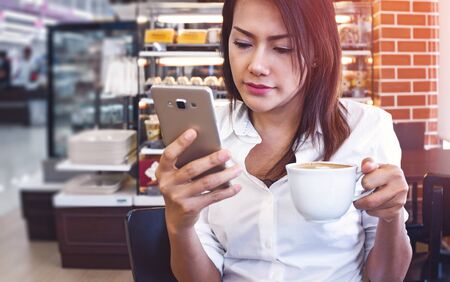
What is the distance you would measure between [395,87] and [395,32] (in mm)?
207

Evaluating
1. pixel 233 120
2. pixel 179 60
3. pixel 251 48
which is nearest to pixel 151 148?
pixel 179 60

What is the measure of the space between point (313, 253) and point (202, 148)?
0.38 m

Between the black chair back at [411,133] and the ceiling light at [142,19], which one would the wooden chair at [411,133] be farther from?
the ceiling light at [142,19]

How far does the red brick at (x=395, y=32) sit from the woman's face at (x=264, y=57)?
3.79ft

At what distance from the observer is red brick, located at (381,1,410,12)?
1853 millimetres

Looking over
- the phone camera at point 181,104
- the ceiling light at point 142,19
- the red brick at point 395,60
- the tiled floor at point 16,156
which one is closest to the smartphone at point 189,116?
the phone camera at point 181,104

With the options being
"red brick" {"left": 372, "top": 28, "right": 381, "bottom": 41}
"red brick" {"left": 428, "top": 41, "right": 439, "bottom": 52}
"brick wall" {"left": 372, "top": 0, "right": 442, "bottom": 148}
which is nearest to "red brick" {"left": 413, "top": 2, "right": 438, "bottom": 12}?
"brick wall" {"left": 372, "top": 0, "right": 442, "bottom": 148}

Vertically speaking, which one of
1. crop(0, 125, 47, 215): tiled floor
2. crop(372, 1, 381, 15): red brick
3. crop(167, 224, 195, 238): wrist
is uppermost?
crop(372, 1, 381, 15): red brick

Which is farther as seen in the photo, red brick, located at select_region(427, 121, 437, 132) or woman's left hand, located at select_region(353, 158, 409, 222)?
red brick, located at select_region(427, 121, 437, 132)

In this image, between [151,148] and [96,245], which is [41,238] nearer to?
[96,245]

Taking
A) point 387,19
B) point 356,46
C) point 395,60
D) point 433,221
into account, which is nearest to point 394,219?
point 433,221

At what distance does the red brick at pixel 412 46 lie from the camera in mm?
1824

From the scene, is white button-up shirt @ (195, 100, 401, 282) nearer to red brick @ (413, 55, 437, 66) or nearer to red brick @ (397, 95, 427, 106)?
red brick @ (413, 55, 437, 66)

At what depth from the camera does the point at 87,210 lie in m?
2.86
